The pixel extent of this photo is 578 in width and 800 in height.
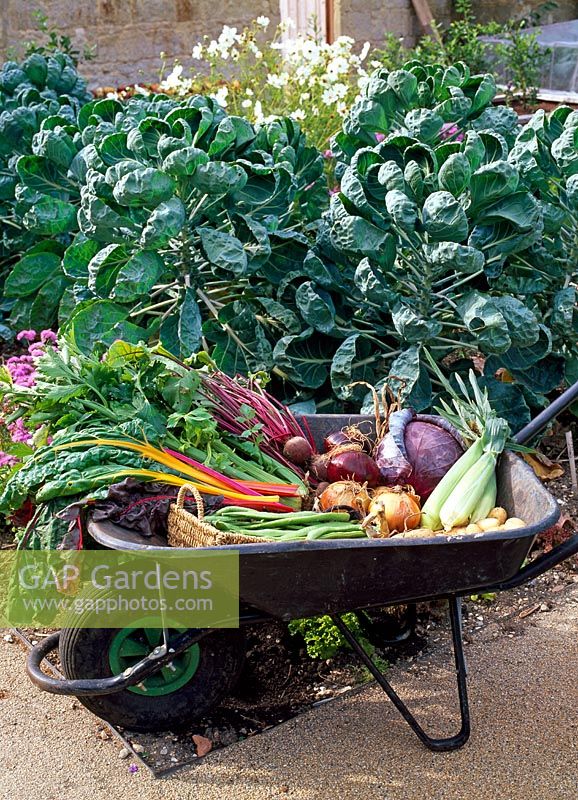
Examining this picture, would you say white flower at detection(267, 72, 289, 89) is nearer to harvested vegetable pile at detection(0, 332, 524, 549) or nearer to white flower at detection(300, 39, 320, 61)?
white flower at detection(300, 39, 320, 61)

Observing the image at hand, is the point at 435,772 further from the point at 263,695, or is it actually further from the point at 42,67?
the point at 42,67

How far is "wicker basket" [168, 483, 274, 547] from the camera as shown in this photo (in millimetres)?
2281

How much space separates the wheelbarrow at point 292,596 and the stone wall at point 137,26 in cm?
958

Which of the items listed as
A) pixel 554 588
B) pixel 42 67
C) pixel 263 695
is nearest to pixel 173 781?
pixel 263 695

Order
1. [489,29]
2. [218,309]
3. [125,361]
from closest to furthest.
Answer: [125,361]
[218,309]
[489,29]

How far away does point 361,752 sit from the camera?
256 centimetres

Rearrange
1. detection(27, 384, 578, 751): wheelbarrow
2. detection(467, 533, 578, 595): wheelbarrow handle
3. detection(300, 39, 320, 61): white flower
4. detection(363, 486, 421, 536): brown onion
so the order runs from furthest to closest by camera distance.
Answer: detection(300, 39, 320, 61): white flower
detection(363, 486, 421, 536): brown onion
detection(467, 533, 578, 595): wheelbarrow handle
detection(27, 384, 578, 751): wheelbarrow

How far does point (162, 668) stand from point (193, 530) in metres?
0.47

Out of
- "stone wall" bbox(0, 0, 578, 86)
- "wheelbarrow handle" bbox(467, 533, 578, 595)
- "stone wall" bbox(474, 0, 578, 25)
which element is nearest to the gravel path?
"wheelbarrow handle" bbox(467, 533, 578, 595)

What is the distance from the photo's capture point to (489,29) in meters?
10.6

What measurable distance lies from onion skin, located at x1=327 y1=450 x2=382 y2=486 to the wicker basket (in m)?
0.43

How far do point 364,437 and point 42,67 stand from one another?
174 inches

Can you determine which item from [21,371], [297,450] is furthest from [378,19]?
[297,450]

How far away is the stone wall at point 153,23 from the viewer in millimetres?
10867
